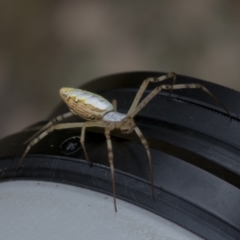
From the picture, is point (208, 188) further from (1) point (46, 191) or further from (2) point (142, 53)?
(2) point (142, 53)

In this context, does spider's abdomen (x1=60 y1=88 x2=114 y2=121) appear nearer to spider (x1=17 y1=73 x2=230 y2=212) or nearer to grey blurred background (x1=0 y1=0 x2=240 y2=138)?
spider (x1=17 y1=73 x2=230 y2=212)

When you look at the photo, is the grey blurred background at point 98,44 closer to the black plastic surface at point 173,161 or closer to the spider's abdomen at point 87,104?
the spider's abdomen at point 87,104

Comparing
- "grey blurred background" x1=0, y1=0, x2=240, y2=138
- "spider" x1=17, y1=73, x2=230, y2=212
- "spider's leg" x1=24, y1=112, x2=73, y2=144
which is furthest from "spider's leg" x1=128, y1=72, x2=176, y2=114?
"grey blurred background" x1=0, y1=0, x2=240, y2=138

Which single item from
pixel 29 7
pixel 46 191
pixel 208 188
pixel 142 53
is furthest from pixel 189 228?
pixel 29 7

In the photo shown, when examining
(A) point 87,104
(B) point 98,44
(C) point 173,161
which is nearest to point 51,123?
(A) point 87,104

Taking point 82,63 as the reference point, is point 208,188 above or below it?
above

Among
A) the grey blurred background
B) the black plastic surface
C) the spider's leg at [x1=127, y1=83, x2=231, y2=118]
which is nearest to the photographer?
the black plastic surface

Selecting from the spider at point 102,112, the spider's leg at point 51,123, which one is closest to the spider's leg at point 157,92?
the spider at point 102,112
